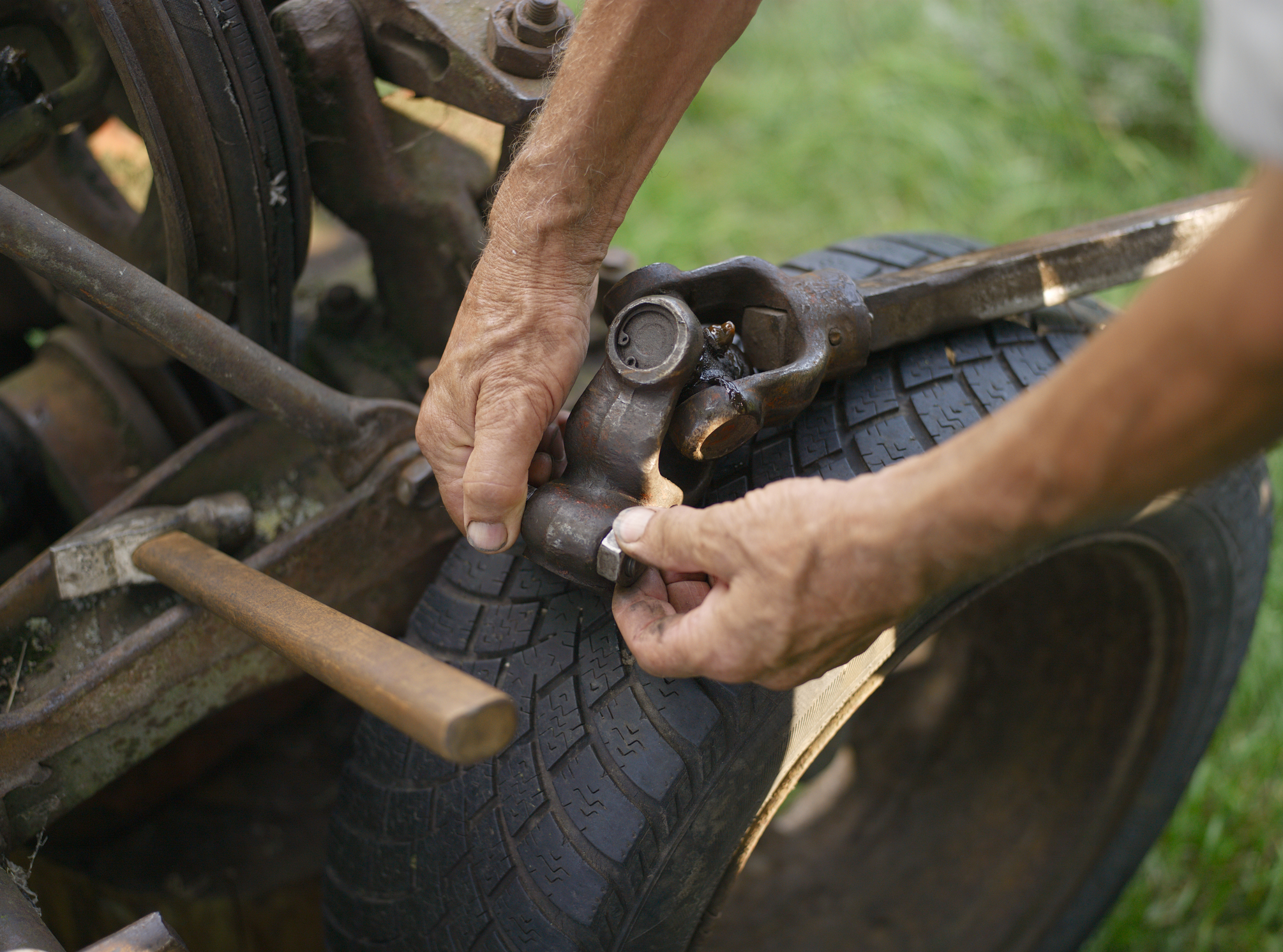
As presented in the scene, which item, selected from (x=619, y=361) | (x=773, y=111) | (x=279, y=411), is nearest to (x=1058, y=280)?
(x=619, y=361)

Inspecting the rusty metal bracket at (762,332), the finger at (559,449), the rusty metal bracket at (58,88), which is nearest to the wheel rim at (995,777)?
the rusty metal bracket at (762,332)

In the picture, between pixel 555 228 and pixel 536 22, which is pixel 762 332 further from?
pixel 536 22

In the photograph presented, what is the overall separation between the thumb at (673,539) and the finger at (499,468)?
0.40ft

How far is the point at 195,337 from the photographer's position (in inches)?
41.2

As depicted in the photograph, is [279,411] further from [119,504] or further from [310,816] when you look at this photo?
[310,816]

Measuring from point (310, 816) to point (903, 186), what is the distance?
3025 mm

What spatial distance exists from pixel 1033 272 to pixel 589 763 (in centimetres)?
82

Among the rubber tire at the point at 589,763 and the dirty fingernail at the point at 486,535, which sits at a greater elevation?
the dirty fingernail at the point at 486,535

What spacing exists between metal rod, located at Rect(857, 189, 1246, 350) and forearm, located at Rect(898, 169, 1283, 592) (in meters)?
0.51

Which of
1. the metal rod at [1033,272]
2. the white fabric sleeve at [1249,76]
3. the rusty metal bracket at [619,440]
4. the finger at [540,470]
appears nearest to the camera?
the white fabric sleeve at [1249,76]

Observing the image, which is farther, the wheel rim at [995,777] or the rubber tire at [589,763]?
the wheel rim at [995,777]

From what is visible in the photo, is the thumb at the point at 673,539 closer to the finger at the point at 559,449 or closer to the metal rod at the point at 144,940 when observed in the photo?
the finger at the point at 559,449

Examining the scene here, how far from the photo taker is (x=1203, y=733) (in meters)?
1.71

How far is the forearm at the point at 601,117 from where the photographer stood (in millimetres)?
1041
